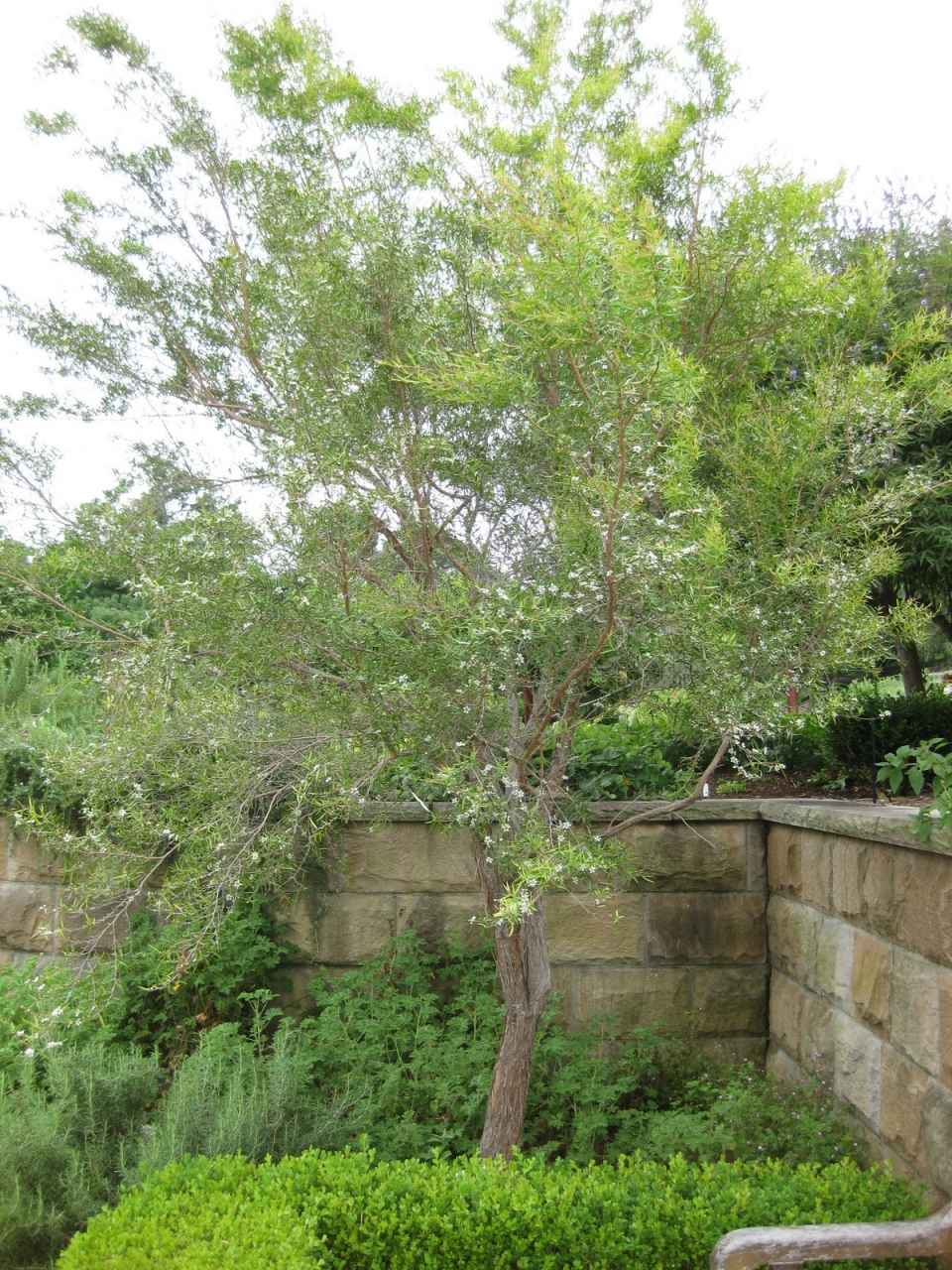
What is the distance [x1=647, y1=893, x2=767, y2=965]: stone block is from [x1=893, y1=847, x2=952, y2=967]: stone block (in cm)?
156

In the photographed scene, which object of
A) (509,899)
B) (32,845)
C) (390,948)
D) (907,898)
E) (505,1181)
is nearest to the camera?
(509,899)

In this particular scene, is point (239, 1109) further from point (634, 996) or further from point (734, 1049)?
point (734, 1049)

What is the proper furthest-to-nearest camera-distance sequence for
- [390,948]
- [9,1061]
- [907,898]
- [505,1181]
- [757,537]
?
[390,948]
[9,1061]
[757,537]
[907,898]
[505,1181]

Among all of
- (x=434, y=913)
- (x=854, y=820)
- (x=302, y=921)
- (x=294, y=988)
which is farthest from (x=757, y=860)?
(x=294, y=988)

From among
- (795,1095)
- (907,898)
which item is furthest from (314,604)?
(795,1095)

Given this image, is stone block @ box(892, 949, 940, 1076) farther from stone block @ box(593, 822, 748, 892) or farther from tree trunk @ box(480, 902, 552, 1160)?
stone block @ box(593, 822, 748, 892)

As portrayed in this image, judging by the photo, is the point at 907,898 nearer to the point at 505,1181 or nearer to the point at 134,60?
the point at 505,1181

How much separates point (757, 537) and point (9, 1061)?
405 centimetres

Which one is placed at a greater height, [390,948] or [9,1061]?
[390,948]

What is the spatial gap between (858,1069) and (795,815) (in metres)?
1.08

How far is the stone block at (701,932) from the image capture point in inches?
200

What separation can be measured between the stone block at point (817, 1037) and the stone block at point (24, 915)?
4105 mm

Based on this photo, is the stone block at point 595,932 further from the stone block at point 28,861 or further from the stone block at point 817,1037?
the stone block at point 28,861

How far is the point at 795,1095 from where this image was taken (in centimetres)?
429
